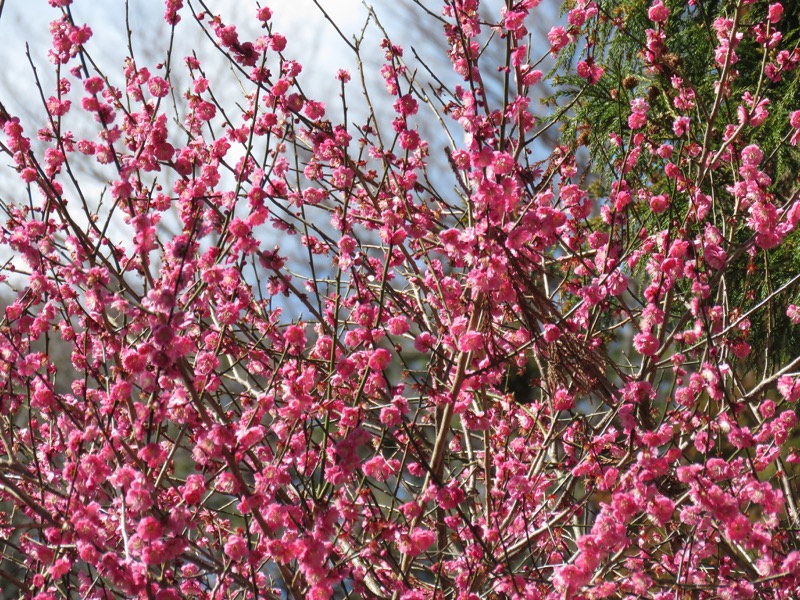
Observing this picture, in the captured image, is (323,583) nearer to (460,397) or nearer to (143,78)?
(460,397)

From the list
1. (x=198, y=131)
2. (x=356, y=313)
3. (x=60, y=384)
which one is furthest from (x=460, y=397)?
(x=60, y=384)

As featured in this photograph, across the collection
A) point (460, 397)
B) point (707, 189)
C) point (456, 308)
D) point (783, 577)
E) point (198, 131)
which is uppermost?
point (198, 131)

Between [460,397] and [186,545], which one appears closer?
[186,545]

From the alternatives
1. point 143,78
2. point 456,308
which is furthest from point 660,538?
point 143,78

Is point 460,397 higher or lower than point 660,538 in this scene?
higher

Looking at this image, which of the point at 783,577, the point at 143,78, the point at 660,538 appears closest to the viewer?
the point at 783,577

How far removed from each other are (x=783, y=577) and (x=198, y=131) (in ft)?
9.25

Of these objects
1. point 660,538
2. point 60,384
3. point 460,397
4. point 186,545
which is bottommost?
point 660,538

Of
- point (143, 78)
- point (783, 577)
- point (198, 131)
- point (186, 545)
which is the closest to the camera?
point (186, 545)

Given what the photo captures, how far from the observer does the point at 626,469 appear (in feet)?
10.7

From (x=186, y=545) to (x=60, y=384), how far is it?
1138cm

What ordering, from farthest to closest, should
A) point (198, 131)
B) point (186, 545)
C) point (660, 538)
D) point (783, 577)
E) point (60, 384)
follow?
point (60, 384) → point (660, 538) → point (198, 131) → point (783, 577) → point (186, 545)

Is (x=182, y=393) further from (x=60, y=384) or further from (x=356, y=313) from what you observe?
(x=60, y=384)

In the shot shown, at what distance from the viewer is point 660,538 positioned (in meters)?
4.08
